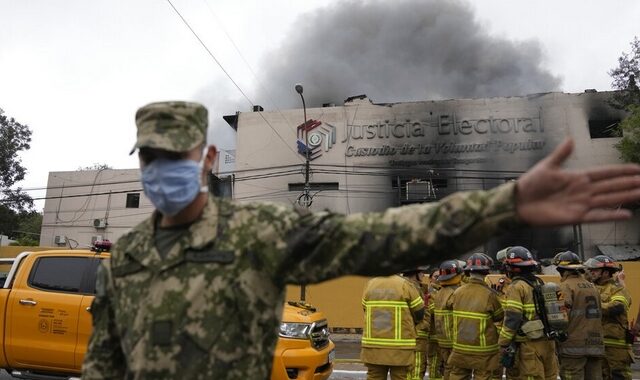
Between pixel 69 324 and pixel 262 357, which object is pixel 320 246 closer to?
pixel 262 357

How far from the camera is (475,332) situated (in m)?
5.89

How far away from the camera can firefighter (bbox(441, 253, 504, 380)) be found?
5875mm

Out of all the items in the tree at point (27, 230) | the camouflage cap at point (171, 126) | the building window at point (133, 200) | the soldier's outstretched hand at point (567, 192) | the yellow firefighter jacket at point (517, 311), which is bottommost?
the yellow firefighter jacket at point (517, 311)

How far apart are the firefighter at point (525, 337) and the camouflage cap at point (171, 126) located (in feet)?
16.3

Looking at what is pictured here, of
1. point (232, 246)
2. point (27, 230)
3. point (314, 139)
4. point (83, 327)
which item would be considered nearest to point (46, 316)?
point (83, 327)

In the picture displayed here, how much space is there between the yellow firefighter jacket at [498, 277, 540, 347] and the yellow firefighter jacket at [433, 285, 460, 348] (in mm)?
1132

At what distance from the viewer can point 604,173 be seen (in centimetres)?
139

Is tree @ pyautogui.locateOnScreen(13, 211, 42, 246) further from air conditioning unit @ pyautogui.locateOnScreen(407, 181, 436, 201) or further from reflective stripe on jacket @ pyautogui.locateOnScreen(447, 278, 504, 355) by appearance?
reflective stripe on jacket @ pyautogui.locateOnScreen(447, 278, 504, 355)

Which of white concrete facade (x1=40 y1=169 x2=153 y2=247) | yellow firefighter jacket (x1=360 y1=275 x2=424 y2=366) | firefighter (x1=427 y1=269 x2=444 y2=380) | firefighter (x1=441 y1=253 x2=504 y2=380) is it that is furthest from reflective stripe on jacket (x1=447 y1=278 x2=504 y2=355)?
white concrete facade (x1=40 y1=169 x2=153 y2=247)

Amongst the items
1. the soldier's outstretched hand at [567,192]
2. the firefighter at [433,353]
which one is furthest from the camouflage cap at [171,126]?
the firefighter at [433,353]

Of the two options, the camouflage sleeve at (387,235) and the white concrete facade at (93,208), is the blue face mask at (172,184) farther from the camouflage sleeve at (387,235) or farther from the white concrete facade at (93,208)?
the white concrete facade at (93,208)

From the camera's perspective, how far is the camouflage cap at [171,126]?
1.70 m

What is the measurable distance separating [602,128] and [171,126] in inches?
1379

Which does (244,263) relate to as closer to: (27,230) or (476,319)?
(476,319)
